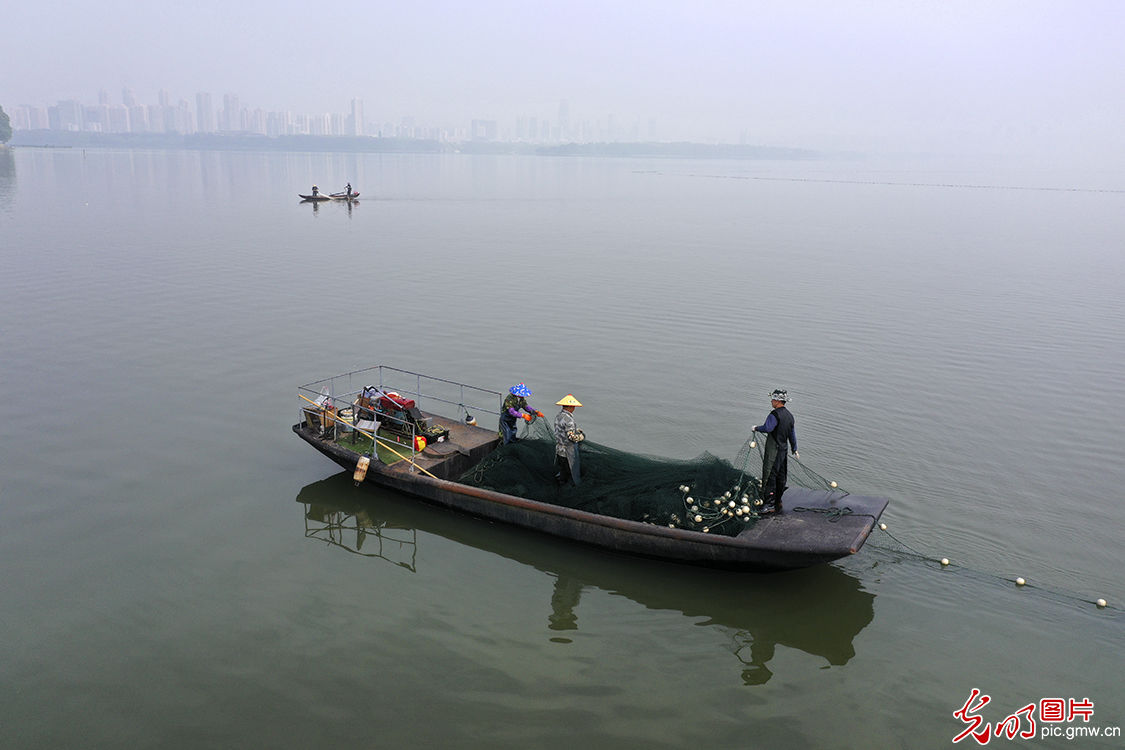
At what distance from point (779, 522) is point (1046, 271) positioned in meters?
32.1

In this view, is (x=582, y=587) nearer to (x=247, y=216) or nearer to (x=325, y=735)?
(x=325, y=735)

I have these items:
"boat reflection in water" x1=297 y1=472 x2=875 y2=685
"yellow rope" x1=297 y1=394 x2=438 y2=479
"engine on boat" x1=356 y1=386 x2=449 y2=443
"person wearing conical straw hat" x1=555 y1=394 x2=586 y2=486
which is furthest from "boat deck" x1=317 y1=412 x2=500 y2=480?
"person wearing conical straw hat" x1=555 y1=394 x2=586 y2=486

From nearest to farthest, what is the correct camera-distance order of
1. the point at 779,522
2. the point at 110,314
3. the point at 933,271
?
the point at 779,522
the point at 110,314
the point at 933,271

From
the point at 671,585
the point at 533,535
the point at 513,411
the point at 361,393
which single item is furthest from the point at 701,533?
the point at 361,393

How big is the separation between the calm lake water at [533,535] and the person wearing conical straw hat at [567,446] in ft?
3.35

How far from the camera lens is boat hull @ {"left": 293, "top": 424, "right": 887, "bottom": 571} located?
9773mm

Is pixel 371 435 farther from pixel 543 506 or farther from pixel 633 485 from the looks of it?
pixel 633 485

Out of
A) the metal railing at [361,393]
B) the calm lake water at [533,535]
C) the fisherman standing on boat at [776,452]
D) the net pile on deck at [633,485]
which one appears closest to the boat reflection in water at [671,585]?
the calm lake water at [533,535]

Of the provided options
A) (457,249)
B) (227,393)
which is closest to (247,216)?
(457,249)

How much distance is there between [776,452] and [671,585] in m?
2.27

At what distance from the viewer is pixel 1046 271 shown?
35.5m

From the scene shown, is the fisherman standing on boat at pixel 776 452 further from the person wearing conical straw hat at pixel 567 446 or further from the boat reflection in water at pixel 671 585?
the person wearing conical straw hat at pixel 567 446

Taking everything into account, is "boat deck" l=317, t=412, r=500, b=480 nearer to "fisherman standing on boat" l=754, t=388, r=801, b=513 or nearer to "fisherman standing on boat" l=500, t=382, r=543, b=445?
"fisherman standing on boat" l=500, t=382, r=543, b=445

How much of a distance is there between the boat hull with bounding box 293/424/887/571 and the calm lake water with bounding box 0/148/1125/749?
1.24 ft
